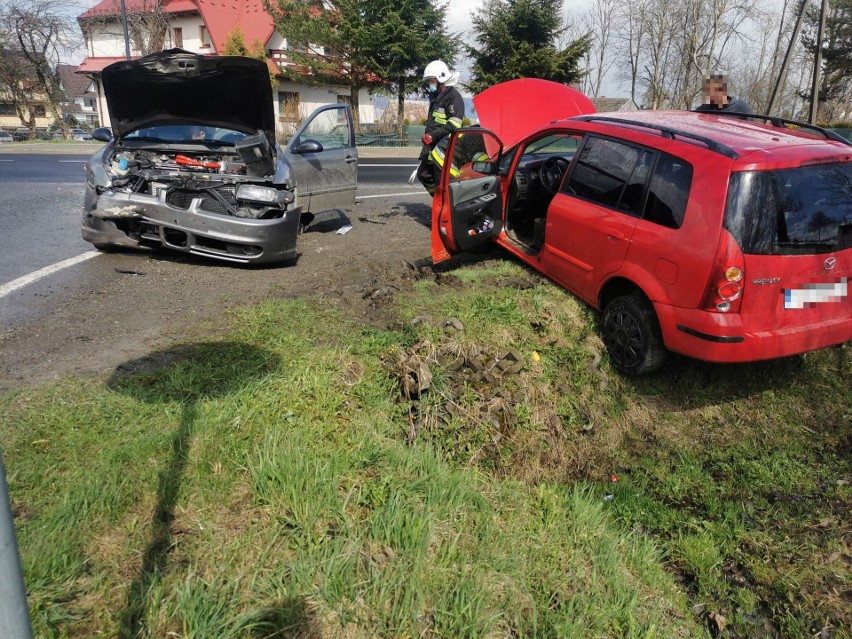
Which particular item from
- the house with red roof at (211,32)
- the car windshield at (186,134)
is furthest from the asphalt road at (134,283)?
the house with red roof at (211,32)

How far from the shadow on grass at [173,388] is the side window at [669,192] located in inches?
111

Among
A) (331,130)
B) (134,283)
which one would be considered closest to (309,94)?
(331,130)

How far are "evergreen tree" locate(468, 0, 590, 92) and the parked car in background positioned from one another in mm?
25512

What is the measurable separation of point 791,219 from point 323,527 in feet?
11.1

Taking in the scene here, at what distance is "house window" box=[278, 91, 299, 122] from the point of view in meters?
39.1

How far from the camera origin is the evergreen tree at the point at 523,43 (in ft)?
96.7

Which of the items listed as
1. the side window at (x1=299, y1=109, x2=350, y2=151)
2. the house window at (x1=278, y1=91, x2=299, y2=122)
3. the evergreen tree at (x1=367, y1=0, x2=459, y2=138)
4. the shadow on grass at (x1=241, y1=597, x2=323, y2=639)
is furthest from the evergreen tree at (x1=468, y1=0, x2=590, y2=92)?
the shadow on grass at (x1=241, y1=597, x2=323, y2=639)

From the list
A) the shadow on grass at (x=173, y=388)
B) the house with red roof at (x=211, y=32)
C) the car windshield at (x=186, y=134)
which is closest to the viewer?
the shadow on grass at (x=173, y=388)

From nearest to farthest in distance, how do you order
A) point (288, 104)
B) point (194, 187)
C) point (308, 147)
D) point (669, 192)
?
1. point (669, 192)
2. point (194, 187)
3. point (308, 147)
4. point (288, 104)

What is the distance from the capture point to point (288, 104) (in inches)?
1554

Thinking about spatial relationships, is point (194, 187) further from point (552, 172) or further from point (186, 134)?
point (552, 172)

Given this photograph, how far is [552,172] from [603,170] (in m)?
1.54

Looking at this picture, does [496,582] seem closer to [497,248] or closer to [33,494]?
[33,494]

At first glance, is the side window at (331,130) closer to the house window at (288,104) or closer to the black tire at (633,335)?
Result: the black tire at (633,335)
